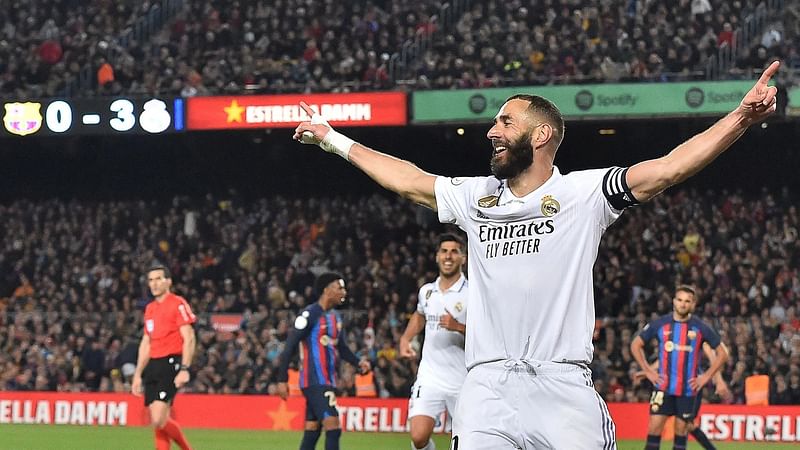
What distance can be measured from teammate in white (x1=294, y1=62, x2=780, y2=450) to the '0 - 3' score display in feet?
74.8

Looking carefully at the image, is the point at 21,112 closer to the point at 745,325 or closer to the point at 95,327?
the point at 95,327

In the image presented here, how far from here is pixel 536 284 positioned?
5137mm

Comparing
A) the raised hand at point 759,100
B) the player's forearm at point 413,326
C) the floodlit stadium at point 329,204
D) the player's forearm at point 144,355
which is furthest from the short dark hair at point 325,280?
the raised hand at point 759,100

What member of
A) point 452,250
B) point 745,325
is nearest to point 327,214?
point 745,325

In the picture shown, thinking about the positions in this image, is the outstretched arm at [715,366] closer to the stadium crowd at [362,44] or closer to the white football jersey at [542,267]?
the white football jersey at [542,267]

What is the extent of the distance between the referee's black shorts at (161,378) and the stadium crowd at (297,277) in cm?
867

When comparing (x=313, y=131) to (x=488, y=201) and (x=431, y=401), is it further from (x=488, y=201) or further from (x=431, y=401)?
(x=431, y=401)

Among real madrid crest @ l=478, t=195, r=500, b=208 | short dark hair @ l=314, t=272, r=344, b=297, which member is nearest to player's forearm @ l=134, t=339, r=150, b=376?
short dark hair @ l=314, t=272, r=344, b=297

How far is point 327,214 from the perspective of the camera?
30.7 m

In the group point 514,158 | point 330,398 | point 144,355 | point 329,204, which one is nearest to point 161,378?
point 144,355

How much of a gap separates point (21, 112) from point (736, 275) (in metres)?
14.9

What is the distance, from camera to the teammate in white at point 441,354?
1089 centimetres

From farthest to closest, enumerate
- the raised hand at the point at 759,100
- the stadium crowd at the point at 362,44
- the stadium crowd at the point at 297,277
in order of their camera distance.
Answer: the stadium crowd at the point at 362,44, the stadium crowd at the point at 297,277, the raised hand at the point at 759,100

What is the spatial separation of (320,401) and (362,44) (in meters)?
17.7
